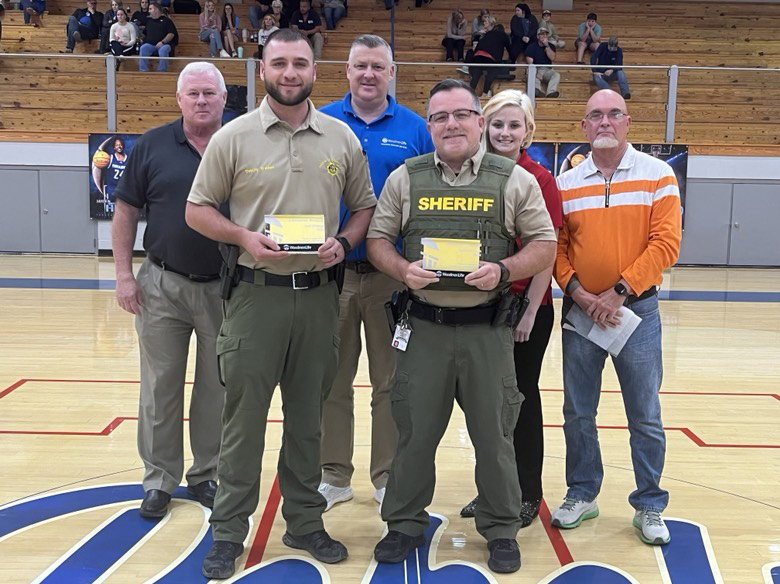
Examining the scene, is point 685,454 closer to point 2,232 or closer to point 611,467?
point 611,467

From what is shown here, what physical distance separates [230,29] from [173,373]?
40.3 ft

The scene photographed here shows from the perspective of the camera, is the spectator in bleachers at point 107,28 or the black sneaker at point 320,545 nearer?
the black sneaker at point 320,545

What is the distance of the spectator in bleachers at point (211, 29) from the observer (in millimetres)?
14250

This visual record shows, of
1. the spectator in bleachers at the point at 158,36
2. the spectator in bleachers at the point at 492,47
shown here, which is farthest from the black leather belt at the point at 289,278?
the spectator in bleachers at the point at 158,36

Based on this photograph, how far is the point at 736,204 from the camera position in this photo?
12.7 m

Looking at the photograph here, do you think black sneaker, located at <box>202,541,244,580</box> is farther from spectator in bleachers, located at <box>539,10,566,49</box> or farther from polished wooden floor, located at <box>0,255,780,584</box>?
spectator in bleachers, located at <box>539,10,566,49</box>

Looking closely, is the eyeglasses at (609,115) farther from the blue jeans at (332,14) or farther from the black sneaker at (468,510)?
the blue jeans at (332,14)

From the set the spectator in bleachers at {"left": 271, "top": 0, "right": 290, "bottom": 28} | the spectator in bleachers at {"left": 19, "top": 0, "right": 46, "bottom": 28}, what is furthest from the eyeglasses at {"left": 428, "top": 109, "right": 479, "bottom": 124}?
the spectator in bleachers at {"left": 19, "top": 0, "right": 46, "bottom": 28}

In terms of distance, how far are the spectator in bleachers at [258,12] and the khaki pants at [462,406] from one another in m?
13.6

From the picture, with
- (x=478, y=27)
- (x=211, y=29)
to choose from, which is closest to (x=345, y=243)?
(x=211, y=29)

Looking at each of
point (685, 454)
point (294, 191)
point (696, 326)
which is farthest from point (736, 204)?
point (294, 191)

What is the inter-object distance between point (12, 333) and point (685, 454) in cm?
560

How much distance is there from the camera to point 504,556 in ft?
10.1

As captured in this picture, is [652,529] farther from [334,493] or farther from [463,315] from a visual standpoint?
[334,493]
